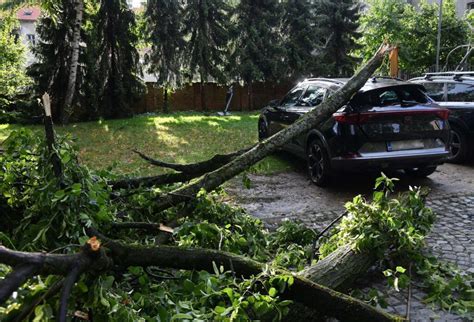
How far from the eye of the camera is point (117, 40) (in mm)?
18625

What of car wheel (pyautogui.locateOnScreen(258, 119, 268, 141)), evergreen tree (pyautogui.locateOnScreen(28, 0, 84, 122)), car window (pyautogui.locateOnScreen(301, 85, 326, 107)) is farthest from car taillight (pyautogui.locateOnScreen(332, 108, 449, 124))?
evergreen tree (pyautogui.locateOnScreen(28, 0, 84, 122))

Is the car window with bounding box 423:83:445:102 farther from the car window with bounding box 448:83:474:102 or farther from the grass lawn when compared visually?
the grass lawn

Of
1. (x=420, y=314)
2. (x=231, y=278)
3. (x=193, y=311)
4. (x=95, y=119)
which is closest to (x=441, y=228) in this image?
(x=420, y=314)

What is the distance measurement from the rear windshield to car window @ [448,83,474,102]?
7.73 feet

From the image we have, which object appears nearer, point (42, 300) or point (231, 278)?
point (42, 300)

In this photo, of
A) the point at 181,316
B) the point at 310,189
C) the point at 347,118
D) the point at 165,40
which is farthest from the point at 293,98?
the point at 165,40

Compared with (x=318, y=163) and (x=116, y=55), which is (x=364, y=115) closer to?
(x=318, y=163)

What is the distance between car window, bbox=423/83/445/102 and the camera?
9164mm

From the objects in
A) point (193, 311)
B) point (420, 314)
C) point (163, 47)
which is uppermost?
point (163, 47)

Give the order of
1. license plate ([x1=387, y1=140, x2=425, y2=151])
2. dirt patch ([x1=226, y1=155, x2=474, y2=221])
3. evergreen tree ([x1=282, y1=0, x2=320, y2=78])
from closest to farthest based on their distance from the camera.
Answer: dirt patch ([x1=226, y1=155, x2=474, y2=221]) < license plate ([x1=387, y1=140, x2=425, y2=151]) < evergreen tree ([x1=282, y1=0, x2=320, y2=78])

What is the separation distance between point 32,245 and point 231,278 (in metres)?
1.11

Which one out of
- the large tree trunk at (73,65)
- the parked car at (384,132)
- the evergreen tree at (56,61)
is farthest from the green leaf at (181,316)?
the evergreen tree at (56,61)

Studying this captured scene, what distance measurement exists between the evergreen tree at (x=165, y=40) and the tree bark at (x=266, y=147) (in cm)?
1689

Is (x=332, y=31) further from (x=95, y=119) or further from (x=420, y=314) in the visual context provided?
(x=420, y=314)
